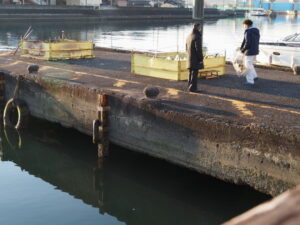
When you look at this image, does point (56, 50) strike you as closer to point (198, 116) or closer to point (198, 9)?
point (198, 9)

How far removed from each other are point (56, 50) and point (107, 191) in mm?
9482

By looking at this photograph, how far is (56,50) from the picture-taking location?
1784 cm

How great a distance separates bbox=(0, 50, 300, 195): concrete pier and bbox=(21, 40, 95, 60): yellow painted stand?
2990mm

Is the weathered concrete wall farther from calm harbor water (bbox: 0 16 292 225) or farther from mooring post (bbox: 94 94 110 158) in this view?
calm harbor water (bbox: 0 16 292 225)

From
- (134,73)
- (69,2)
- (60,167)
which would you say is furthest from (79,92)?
(69,2)

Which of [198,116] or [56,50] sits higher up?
[56,50]

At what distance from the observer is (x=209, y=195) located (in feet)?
30.4

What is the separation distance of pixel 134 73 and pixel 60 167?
179 inches

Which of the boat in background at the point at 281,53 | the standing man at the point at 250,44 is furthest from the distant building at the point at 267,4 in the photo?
the standing man at the point at 250,44

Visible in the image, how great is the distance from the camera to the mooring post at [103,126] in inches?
413

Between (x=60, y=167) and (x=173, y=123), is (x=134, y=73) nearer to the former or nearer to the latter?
(x=60, y=167)

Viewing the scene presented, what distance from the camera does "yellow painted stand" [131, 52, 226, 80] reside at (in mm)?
13148

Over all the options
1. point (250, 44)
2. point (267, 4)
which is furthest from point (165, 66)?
point (267, 4)

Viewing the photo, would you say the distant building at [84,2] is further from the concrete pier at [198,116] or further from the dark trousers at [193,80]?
the dark trousers at [193,80]
